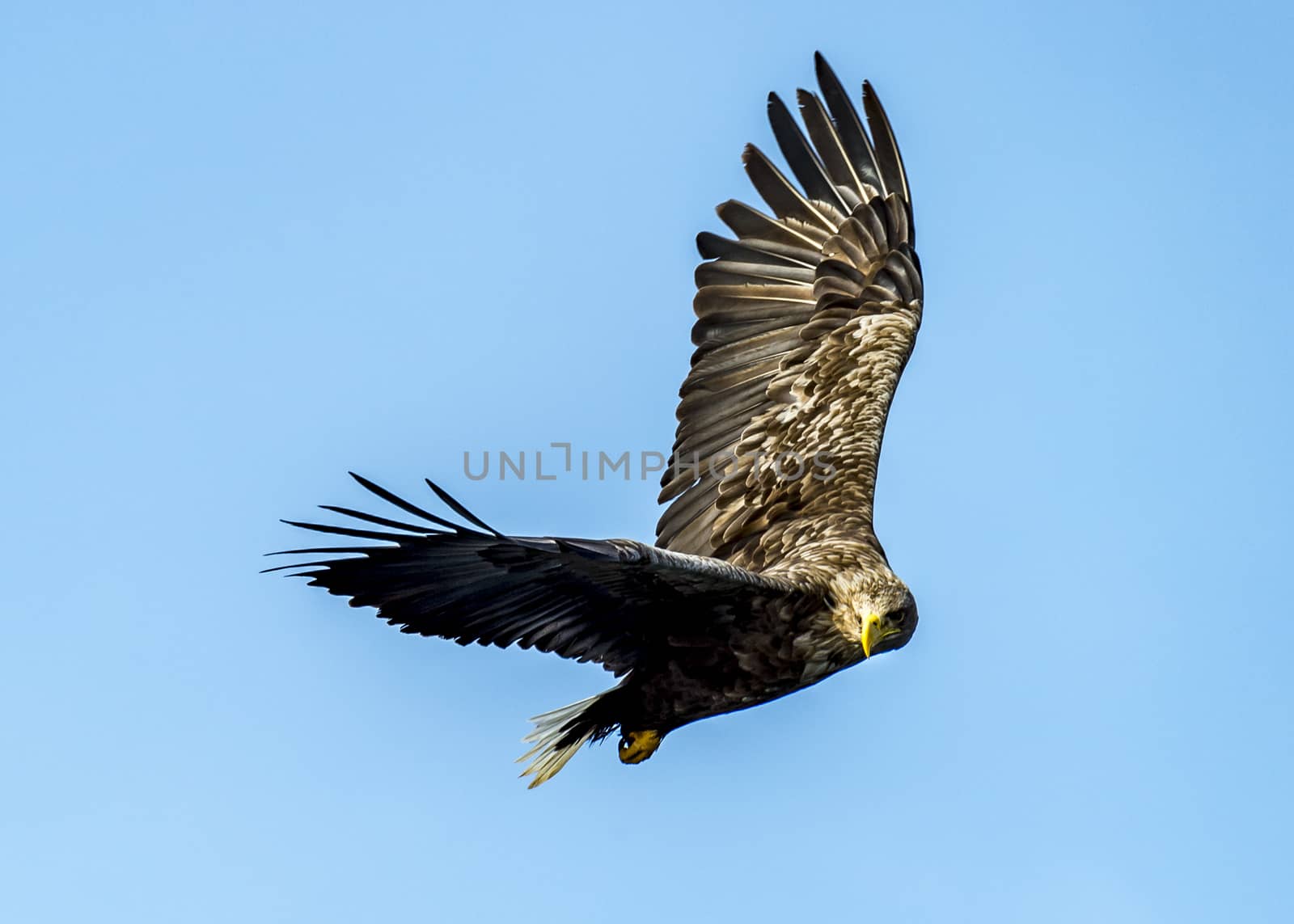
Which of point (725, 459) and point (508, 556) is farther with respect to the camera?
point (725, 459)

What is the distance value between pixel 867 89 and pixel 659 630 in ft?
13.9

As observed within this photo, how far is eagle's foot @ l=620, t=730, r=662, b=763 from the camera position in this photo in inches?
364

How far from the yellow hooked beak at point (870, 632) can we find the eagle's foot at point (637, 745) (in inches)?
51.0

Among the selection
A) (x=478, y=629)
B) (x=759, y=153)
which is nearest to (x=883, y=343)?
(x=759, y=153)

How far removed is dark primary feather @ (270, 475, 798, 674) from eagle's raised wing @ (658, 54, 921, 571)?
1.27 m

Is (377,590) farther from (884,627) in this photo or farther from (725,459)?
(725,459)

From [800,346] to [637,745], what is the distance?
2811 mm

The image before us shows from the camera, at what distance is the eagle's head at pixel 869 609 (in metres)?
8.56

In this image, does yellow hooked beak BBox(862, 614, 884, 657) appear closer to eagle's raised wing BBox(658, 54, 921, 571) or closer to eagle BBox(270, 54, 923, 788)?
eagle BBox(270, 54, 923, 788)

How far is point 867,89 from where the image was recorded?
11.2 meters

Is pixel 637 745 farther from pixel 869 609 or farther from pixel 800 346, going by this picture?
pixel 800 346

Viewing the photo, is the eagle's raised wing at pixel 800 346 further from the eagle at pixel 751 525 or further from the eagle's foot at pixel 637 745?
the eagle's foot at pixel 637 745

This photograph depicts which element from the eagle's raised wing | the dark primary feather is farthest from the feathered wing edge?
the eagle's raised wing

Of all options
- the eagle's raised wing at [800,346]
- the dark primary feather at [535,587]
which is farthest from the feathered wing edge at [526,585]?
the eagle's raised wing at [800,346]
